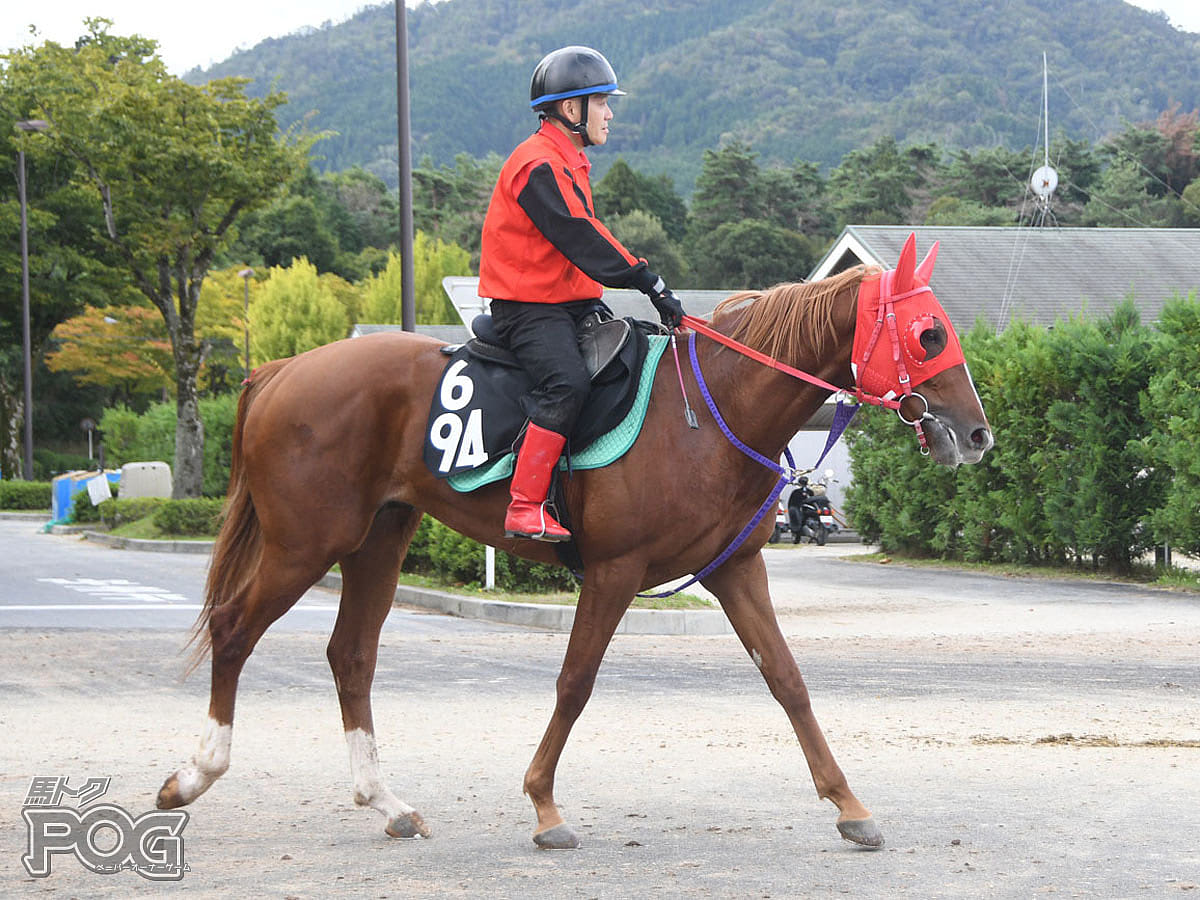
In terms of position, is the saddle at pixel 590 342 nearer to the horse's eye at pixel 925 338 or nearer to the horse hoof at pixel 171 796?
the horse's eye at pixel 925 338

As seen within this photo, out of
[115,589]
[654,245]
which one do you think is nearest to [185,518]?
[115,589]

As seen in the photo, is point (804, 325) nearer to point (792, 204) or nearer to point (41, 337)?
point (41, 337)

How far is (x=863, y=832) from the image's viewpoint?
5.41m

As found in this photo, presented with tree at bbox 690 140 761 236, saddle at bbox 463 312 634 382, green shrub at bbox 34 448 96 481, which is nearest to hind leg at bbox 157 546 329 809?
saddle at bbox 463 312 634 382

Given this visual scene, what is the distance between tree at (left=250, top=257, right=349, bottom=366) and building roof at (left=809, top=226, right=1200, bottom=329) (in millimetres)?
29946

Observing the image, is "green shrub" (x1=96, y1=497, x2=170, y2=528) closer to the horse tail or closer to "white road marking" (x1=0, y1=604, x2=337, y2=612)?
"white road marking" (x1=0, y1=604, x2=337, y2=612)

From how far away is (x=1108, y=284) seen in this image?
34344 mm

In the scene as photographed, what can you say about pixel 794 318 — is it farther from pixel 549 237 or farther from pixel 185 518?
pixel 185 518

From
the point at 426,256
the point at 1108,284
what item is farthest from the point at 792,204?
the point at 1108,284

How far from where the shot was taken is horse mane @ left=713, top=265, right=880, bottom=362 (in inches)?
229

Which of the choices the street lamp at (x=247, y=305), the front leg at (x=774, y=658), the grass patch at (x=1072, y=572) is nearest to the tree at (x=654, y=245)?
the street lamp at (x=247, y=305)

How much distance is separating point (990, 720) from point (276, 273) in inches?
2204

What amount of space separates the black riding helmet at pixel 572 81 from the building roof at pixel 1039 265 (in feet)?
82.5

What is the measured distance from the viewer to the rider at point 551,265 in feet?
18.6
